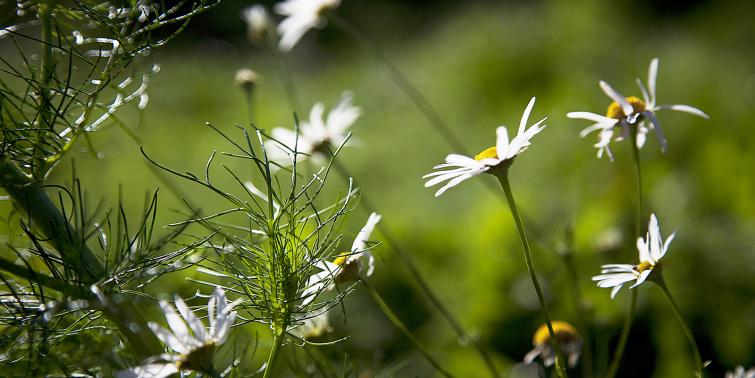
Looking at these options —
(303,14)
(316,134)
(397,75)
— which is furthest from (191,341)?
(397,75)

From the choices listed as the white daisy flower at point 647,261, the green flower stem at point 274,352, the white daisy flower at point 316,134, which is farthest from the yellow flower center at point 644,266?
the white daisy flower at point 316,134

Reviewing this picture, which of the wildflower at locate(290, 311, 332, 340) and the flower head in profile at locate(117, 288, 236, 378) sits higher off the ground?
the flower head in profile at locate(117, 288, 236, 378)

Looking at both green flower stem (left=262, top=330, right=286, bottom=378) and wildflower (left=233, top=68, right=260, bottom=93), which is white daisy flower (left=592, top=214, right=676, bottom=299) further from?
wildflower (left=233, top=68, right=260, bottom=93)

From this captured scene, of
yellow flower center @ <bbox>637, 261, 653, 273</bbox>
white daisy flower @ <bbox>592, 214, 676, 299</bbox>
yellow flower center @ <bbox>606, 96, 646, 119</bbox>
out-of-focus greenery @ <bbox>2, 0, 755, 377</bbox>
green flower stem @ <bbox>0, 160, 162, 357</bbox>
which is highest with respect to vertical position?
green flower stem @ <bbox>0, 160, 162, 357</bbox>

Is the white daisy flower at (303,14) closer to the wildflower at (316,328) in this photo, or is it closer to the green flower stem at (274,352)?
the wildflower at (316,328)

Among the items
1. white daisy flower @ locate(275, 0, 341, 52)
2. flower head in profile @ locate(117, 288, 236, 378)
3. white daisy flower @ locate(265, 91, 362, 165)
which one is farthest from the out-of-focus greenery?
white daisy flower @ locate(275, 0, 341, 52)

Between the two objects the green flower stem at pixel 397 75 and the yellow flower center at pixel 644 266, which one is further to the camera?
the green flower stem at pixel 397 75

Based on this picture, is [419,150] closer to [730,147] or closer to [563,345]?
[730,147]

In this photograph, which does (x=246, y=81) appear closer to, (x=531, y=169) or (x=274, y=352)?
(x=274, y=352)
